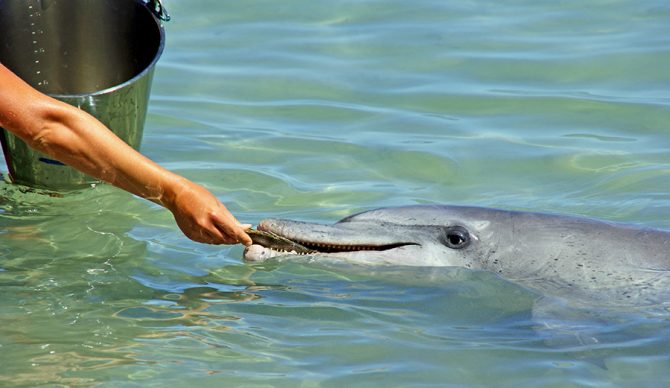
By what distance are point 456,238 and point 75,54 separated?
11.5 ft

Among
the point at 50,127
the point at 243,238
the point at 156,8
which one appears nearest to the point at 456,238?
the point at 243,238

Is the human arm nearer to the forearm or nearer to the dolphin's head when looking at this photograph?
the forearm

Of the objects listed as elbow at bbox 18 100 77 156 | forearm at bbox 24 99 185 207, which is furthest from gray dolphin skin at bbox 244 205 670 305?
elbow at bbox 18 100 77 156

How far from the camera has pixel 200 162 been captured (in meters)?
10.1

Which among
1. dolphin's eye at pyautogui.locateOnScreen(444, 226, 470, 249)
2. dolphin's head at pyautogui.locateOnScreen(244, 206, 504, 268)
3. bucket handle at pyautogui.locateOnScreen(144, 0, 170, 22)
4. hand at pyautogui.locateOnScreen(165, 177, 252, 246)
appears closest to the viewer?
hand at pyautogui.locateOnScreen(165, 177, 252, 246)

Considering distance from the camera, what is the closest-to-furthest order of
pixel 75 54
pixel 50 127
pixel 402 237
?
pixel 50 127
pixel 402 237
pixel 75 54

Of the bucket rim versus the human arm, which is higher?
the bucket rim

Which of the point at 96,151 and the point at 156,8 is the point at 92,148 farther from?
the point at 156,8

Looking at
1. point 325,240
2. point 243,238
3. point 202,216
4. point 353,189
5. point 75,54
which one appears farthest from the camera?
point 353,189

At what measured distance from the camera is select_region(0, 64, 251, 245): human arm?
602 centimetres

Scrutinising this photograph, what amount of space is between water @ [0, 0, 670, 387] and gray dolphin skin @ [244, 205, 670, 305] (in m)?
0.14

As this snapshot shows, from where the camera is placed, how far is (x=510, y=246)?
294 inches

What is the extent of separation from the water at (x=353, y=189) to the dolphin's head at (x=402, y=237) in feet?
0.38

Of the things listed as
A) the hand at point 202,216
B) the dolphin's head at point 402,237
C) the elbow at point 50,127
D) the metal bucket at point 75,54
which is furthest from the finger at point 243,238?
the metal bucket at point 75,54
